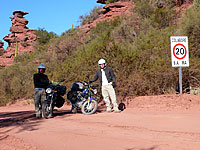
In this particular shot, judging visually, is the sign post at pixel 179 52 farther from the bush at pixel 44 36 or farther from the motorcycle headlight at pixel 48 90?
the bush at pixel 44 36

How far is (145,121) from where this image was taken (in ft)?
22.6

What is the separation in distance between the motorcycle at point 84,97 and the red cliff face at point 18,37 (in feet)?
191

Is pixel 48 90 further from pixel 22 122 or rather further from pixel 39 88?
pixel 22 122

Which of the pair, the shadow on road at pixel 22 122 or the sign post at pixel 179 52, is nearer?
the shadow on road at pixel 22 122

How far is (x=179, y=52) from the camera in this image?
32.9 ft

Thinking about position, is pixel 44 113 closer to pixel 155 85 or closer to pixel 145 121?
pixel 145 121

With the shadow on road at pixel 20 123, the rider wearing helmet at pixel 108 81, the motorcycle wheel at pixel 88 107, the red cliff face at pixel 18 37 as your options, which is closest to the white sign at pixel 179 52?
the rider wearing helmet at pixel 108 81

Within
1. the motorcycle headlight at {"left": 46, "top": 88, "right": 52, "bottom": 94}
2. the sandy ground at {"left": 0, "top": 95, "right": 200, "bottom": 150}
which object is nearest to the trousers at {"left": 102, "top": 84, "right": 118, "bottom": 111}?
the sandy ground at {"left": 0, "top": 95, "right": 200, "bottom": 150}

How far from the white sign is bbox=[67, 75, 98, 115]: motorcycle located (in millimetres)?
3490

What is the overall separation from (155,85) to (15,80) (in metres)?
13.7

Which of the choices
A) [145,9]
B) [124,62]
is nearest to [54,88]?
[124,62]

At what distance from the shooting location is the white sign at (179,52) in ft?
32.6

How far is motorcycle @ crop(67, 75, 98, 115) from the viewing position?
9.05 meters

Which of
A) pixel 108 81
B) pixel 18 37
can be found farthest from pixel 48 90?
pixel 18 37
